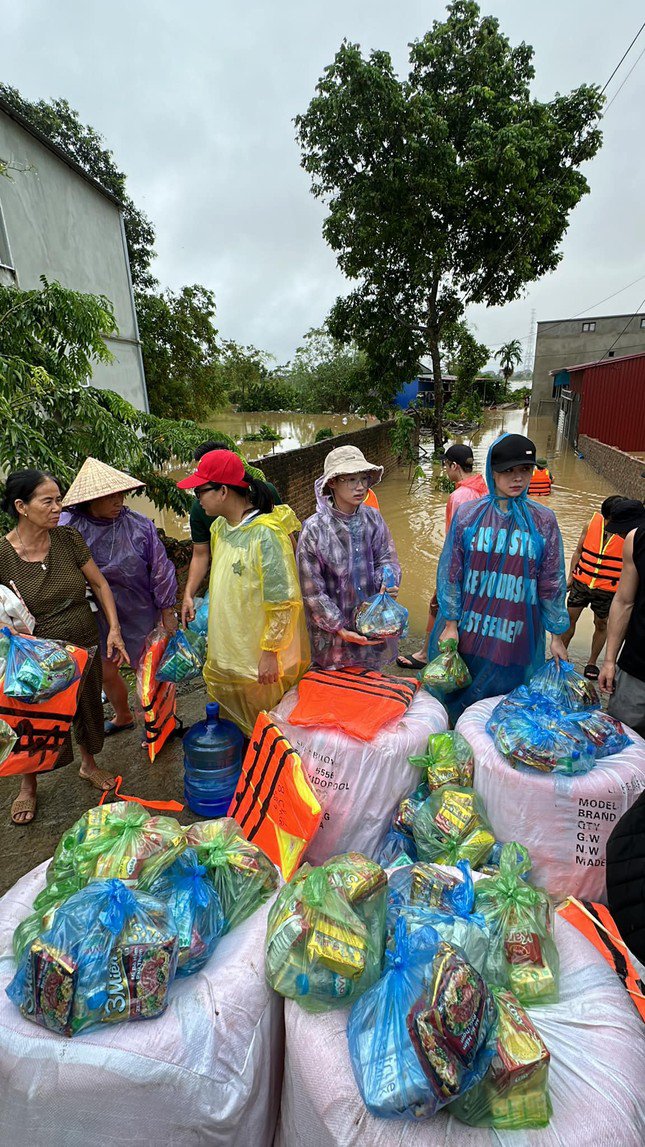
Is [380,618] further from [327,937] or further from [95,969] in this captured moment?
[95,969]

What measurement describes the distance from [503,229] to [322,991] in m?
13.0

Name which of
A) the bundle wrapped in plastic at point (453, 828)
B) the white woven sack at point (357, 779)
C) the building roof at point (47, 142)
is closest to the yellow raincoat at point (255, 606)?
the white woven sack at point (357, 779)

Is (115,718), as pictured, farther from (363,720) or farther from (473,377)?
(473,377)

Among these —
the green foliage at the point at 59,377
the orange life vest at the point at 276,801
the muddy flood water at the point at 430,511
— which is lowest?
the muddy flood water at the point at 430,511

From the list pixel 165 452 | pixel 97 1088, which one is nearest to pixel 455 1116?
pixel 97 1088

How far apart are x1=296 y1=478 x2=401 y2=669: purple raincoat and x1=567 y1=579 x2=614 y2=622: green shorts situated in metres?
1.86

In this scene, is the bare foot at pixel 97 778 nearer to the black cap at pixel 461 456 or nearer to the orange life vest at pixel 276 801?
the orange life vest at pixel 276 801

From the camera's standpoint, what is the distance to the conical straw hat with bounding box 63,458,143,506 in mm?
2594

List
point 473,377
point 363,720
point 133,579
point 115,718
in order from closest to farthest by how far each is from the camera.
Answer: point 363,720
point 133,579
point 115,718
point 473,377

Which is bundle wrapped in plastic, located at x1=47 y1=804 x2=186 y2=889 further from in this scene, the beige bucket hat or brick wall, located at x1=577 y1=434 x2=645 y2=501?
brick wall, located at x1=577 y1=434 x2=645 y2=501

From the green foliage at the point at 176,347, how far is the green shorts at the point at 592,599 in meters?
12.3

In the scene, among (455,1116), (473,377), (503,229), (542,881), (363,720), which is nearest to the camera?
(455,1116)

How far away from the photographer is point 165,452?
479cm

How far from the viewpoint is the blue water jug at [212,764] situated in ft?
8.30
